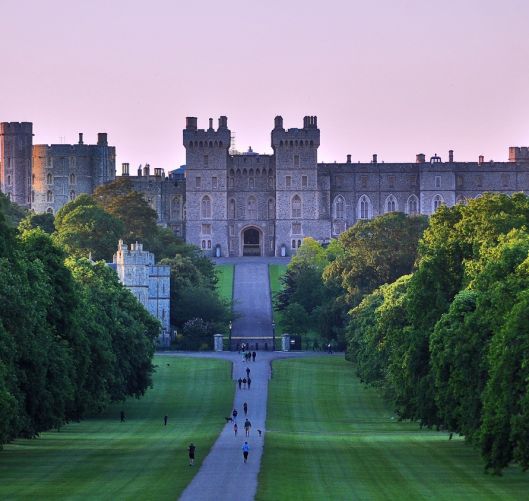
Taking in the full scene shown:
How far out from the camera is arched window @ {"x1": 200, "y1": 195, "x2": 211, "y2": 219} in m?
153

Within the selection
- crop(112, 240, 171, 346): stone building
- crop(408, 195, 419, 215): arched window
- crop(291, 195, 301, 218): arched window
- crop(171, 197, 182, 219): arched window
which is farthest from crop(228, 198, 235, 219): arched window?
crop(112, 240, 171, 346): stone building

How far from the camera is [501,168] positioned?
158500 mm

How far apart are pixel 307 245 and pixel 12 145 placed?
48.5 m

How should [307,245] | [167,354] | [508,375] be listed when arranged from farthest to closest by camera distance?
[307,245] < [167,354] < [508,375]

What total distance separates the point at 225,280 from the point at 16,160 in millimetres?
44152

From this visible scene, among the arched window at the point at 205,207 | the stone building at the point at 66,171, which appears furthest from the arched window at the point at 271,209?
the stone building at the point at 66,171

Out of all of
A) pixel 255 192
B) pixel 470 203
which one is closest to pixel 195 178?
pixel 255 192

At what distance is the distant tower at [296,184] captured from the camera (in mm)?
151375

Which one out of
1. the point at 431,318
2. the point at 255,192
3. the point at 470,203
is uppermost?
the point at 255,192

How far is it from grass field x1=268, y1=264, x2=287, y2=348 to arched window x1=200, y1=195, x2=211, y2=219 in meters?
17.5

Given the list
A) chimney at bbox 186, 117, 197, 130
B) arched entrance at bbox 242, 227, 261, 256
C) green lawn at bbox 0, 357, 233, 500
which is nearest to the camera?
green lawn at bbox 0, 357, 233, 500

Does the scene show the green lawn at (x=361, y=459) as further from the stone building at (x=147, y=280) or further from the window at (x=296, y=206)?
the window at (x=296, y=206)

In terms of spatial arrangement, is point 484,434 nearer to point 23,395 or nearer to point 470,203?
point 23,395

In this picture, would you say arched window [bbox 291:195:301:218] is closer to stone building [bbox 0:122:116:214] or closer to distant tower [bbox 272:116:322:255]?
distant tower [bbox 272:116:322:255]
